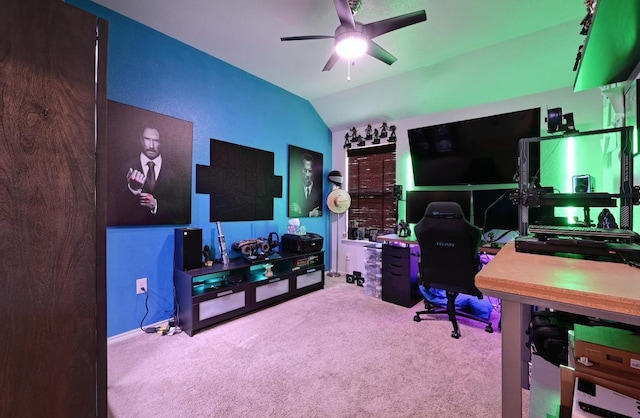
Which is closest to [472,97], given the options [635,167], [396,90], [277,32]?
[396,90]

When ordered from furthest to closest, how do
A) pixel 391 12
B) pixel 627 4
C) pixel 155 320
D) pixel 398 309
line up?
pixel 398 309 → pixel 155 320 → pixel 391 12 → pixel 627 4

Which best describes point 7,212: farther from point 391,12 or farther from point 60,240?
point 391,12

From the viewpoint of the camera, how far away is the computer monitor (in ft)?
10.3

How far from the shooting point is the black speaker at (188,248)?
2.45 meters

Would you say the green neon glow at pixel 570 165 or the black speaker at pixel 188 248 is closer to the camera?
the black speaker at pixel 188 248

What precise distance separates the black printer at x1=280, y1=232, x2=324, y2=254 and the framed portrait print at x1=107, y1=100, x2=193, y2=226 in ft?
4.16

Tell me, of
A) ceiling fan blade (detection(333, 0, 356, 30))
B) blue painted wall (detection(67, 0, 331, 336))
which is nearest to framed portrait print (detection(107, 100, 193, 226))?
blue painted wall (detection(67, 0, 331, 336))

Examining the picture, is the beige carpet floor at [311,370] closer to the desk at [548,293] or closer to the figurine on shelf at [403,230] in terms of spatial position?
the desk at [548,293]

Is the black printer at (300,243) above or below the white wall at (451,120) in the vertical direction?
below

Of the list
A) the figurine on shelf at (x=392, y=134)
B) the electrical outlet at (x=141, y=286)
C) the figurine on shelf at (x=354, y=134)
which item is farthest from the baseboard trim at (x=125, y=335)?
the figurine on shelf at (x=392, y=134)

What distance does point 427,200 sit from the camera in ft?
11.1

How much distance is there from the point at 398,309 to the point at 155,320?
2514 millimetres

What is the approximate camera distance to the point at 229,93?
10.1 ft

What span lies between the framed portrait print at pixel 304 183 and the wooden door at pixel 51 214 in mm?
2851
